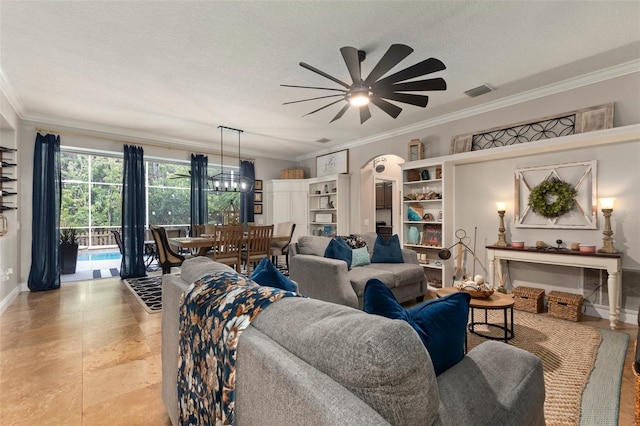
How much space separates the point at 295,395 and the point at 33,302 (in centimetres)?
504

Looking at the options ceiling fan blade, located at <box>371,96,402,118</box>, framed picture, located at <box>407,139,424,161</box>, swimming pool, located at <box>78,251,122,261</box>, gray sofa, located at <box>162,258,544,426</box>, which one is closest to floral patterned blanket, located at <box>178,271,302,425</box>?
gray sofa, located at <box>162,258,544,426</box>

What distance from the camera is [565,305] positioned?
3.40 m

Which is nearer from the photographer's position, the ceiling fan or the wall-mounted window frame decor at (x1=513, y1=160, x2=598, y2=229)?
the ceiling fan

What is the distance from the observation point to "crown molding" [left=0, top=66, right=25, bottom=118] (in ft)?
11.4

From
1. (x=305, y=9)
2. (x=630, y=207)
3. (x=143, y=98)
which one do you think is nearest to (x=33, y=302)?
(x=143, y=98)

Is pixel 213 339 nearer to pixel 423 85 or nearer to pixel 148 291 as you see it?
pixel 423 85

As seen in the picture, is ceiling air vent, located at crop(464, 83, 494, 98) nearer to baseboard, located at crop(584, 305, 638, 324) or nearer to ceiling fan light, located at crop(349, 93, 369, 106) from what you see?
ceiling fan light, located at crop(349, 93, 369, 106)

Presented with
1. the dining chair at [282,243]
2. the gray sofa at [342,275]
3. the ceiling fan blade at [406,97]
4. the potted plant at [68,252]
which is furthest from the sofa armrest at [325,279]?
the potted plant at [68,252]

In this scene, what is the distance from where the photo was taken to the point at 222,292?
1212 millimetres

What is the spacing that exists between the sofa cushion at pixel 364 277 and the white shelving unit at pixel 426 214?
4.85ft

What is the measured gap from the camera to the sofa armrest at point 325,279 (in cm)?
325

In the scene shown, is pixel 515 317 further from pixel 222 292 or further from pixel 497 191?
pixel 222 292

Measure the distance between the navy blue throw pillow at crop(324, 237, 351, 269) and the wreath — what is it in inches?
97.4

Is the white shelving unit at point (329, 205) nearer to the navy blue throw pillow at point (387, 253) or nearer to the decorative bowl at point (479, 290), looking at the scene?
the navy blue throw pillow at point (387, 253)
